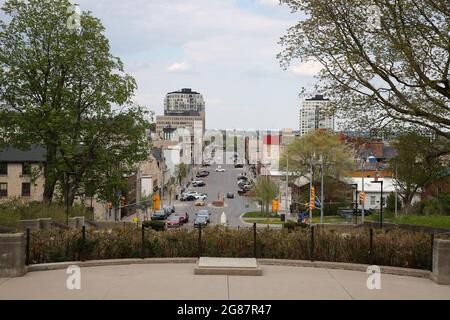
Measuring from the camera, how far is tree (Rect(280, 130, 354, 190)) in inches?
3022

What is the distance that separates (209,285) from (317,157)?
219ft

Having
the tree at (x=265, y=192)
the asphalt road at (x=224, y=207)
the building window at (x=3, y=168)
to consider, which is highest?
the building window at (x=3, y=168)

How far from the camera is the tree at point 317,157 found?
252 ft

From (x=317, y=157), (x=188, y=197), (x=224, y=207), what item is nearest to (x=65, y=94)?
(x=317, y=157)

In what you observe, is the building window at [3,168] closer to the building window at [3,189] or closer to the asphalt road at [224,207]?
the building window at [3,189]

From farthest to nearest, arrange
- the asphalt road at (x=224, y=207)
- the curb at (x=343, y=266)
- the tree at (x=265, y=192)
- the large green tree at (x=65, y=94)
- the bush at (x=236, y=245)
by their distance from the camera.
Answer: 1. the tree at (x=265, y=192)
2. the asphalt road at (x=224, y=207)
3. the large green tree at (x=65, y=94)
4. the bush at (x=236, y=245)
5. the curb at (x=343, y=266)

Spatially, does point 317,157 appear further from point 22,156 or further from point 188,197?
point 188,197

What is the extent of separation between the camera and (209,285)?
41.2 ft

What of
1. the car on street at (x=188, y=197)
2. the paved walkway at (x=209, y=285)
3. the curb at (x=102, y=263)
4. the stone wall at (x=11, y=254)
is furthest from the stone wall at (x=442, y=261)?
the car on street at (x=188, y=197)

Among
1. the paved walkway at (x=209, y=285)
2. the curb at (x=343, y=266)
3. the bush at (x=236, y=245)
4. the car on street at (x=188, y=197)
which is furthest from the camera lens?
the car on street at (x=188, y=197)

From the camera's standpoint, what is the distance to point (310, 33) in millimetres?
21719

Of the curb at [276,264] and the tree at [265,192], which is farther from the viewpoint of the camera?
the tree at [265,192]

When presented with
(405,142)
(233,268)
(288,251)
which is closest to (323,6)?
(405,142)

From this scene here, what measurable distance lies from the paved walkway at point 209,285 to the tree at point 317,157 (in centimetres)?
6170
